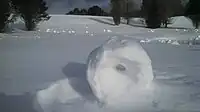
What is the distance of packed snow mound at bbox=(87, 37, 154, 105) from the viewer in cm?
158

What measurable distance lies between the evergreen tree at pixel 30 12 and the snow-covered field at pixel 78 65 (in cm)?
3

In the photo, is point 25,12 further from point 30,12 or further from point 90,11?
point 90,11

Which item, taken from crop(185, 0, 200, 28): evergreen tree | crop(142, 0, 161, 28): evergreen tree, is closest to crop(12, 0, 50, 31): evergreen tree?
crop(142, 0, 161, 28): evergreen tree

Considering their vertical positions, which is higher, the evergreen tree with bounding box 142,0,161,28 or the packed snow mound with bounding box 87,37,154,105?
the evergreen tree with bounding box 142,0,161,28

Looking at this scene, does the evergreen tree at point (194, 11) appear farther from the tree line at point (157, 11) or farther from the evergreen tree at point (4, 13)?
the evergreen tree at point (4, 13)

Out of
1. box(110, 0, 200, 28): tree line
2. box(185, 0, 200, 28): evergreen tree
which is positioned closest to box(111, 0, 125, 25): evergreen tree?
box(110, 0, 200, 28): tree line

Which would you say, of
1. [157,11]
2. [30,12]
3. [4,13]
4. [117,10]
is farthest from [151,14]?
[4,13]

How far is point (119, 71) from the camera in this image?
5.25ft

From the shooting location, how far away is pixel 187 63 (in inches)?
63.8

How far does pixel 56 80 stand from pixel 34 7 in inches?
11.5

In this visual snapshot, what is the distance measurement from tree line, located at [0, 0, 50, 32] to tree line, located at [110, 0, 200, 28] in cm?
28

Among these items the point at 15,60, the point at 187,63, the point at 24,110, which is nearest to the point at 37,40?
the point at 15,60

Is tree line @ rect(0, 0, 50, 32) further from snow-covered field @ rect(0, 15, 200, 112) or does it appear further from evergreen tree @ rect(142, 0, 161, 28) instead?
evergreen tree @ rect(142, 0, 161, 28)

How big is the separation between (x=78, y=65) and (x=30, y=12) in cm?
27
